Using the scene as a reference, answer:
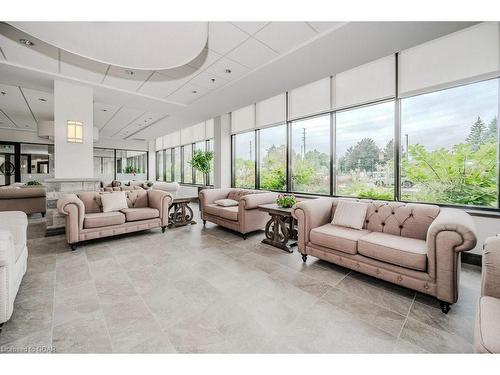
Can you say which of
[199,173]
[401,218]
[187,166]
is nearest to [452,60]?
[401,218]

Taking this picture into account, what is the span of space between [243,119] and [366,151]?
12.8ft

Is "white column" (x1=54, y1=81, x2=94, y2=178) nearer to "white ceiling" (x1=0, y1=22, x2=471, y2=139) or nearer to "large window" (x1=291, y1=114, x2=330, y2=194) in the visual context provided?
"white ceiling" (x1=0, y1=22, x2=471, y2=139)


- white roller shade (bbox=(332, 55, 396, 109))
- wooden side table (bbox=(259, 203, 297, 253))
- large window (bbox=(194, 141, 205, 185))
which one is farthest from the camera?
large window (bbox=(194, 141, 205, 185))

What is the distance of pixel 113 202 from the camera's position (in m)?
4.18

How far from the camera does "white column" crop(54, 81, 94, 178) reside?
4352mm

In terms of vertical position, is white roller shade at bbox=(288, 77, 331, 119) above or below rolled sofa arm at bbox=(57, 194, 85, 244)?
above

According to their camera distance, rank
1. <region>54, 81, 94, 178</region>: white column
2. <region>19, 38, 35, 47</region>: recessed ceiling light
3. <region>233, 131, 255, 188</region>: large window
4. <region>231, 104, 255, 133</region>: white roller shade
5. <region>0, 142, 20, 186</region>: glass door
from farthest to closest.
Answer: <region>0, 142, 20, 186</region>: glass door → <region>233, 131, 255, 188</region>: large window → <region>231, 104, 255, 133</region>: white roller shade → <region>54, 81, 94, 178</region>: white column → <region>19, 38, 35, 47</region>: recessed ceiling light

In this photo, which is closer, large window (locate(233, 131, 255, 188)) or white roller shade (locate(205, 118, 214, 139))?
large window (locate(233, 131, 255, 188))

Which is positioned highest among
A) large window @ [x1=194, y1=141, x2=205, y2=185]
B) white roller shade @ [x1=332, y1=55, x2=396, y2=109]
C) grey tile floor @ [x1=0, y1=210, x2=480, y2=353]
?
white roller shade @ [x1=332, y1=55, x2=396, y2=109]

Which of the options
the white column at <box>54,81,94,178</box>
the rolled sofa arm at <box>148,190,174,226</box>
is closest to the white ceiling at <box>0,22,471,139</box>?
the white column at <box>54,81,94,178</box>

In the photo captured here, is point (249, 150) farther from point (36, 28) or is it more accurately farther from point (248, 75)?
point (36, 28)

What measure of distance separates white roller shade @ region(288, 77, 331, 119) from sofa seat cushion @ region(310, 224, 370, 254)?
9.55ft
